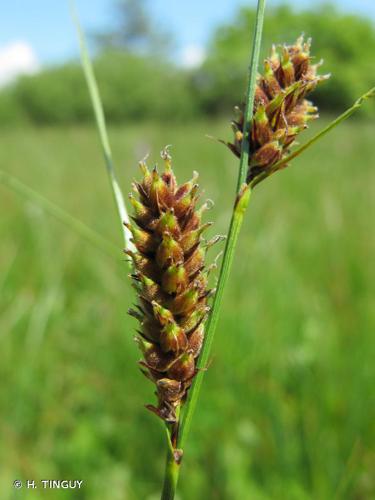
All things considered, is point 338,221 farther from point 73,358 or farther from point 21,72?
A: point 21,72

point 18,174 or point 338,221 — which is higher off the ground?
point 18,174

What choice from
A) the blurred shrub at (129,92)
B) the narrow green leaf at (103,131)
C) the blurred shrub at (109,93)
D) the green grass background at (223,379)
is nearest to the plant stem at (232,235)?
the narrow green leaf at (103,131)

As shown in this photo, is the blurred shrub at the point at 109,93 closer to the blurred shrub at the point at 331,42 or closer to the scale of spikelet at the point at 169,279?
the blurred shrub at the point at 331,42

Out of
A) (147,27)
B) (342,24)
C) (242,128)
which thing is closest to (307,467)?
(242,128)

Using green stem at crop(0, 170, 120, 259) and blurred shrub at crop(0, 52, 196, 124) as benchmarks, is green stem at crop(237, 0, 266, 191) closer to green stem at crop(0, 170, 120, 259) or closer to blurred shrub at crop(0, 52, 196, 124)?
green stem at crop(0, 170, 120, 259)

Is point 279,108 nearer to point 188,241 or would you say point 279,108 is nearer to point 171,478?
point 188,241

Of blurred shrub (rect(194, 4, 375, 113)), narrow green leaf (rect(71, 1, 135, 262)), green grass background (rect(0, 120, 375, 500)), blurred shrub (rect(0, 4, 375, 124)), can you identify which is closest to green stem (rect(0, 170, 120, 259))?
narrow green leaf (rect(71, 1, 135, 262))

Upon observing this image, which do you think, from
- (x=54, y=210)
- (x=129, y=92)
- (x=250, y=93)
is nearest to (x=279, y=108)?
(x=250, y=93)
